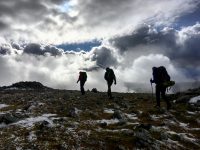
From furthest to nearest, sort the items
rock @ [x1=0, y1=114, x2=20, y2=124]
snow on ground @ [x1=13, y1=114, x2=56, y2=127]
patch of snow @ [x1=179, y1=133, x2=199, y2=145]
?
1. rock @ [x1=0, y1=114, x2=20, y2=124]
2. snow on ground @ [x1=13, y1=114, x2=56, y2=127]
3. patch of snow @ [x1=179, y1=133, x2=199, y2=145]

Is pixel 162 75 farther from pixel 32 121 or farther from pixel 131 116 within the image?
A: pixel 32 121

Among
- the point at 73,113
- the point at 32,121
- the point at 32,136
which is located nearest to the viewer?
the point at 32,136

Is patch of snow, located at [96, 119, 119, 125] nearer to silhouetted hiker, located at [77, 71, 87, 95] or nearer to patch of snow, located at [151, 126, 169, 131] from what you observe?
patch of snow, located at [151, 126, 169, 131]

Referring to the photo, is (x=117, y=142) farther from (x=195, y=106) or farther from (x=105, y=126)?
(x=195, y=106)

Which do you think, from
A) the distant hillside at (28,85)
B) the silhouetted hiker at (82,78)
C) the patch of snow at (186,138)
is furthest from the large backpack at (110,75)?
the distant hillside at (28,85)

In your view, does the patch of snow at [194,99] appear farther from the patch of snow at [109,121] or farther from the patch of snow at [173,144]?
the patch of snow at [173,144]

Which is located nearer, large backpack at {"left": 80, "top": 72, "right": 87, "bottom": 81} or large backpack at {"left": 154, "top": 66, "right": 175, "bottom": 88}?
large backpack at {"left": 154, "top": 66, "right": 175, "bottom": 88}

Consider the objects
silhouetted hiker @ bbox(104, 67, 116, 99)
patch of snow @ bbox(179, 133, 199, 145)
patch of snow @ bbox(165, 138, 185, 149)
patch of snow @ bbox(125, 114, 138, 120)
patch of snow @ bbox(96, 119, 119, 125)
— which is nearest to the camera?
patch of snow @ bbox(165, 138, 185, 149)

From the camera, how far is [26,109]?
27172mm

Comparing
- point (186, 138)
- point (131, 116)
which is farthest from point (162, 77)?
point (186, 138)

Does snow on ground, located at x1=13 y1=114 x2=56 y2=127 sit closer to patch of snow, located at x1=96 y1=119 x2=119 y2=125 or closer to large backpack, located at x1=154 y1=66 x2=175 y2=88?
patch of snow, located at x1=96 y1=119 x2=119 y2=125

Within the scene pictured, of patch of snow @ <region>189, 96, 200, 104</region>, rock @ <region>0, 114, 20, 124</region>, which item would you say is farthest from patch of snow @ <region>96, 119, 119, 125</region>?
patch of snow @ <region>189, 96, 200, 104</region>

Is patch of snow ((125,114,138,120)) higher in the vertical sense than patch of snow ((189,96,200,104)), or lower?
lower

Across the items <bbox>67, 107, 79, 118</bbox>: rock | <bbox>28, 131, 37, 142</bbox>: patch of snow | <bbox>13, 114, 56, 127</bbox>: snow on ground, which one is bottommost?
<bbox>28, 131, 37, 142</bbox>: patch of snow
